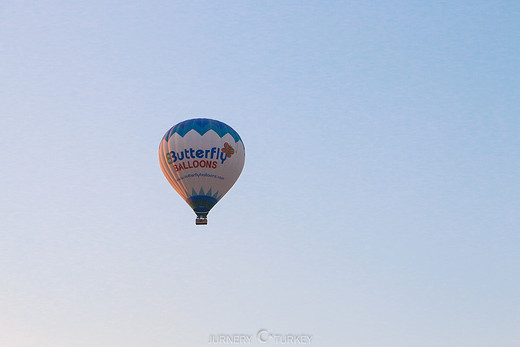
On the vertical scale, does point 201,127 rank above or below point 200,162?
above

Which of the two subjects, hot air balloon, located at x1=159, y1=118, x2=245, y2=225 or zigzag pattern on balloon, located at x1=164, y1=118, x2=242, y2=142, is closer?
hot air balloon, located at x1=159, y1=118, x2=245, y2=225

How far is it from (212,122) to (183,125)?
7.59ft

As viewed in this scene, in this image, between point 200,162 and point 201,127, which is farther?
point 201,127

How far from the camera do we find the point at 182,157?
112125mm

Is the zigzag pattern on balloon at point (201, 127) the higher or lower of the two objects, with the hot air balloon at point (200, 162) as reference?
higher

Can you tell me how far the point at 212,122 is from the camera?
11325 centimetres

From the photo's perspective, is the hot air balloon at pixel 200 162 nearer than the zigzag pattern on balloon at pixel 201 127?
Yes

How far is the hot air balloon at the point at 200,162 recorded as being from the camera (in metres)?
112

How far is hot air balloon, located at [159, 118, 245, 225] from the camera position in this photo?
11181 cm

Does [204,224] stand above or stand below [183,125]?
below

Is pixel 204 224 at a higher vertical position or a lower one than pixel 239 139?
lower

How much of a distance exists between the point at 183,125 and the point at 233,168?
525cm

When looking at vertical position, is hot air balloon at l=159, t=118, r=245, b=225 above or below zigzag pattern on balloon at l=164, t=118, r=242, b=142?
below

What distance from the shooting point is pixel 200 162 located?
4397 inches
